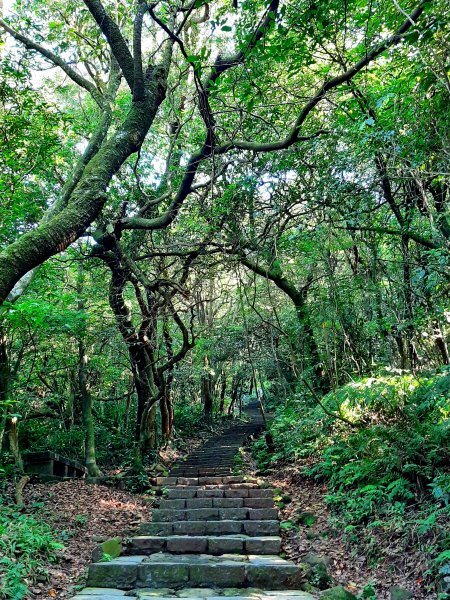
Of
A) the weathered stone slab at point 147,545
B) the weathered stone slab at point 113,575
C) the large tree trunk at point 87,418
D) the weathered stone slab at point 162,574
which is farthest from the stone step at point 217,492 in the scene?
the weathered stone slab at point 113,575

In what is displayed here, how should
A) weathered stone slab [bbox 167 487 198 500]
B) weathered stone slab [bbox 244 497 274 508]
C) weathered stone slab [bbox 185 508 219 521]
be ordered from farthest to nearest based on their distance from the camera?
weathered stone slab [bbox 167 487 198 500] → weathered stone slab [bbox 244 497 274 508] → weathered stone slab [bbox 185 508 219 521]

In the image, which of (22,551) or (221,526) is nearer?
(22,551)

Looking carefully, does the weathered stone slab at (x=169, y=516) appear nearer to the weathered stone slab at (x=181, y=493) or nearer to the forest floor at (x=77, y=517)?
the forest floor at (x=77, y=517)

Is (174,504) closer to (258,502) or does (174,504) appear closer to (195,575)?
(258,502)

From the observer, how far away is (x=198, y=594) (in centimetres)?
445

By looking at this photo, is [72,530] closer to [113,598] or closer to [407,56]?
[113,598]

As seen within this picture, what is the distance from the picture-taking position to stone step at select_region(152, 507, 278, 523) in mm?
6995

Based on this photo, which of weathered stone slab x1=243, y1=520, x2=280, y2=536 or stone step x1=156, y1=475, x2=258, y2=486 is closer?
weathered stone slab x1=243, y1=520, x2=280, y2=536

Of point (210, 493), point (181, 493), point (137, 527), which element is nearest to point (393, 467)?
point (210, 493)

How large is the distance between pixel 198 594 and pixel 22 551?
6.68 ft

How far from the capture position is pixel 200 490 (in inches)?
331

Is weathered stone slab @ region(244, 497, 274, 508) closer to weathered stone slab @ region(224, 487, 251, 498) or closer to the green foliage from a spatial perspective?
weathered stone slab @ region(224, 487, 251, 498)

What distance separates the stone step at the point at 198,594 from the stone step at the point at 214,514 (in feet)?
7.87

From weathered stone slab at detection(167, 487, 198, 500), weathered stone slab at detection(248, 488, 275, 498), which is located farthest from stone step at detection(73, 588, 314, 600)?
weathered stone slab at detection(167, 487, 198, 500)
